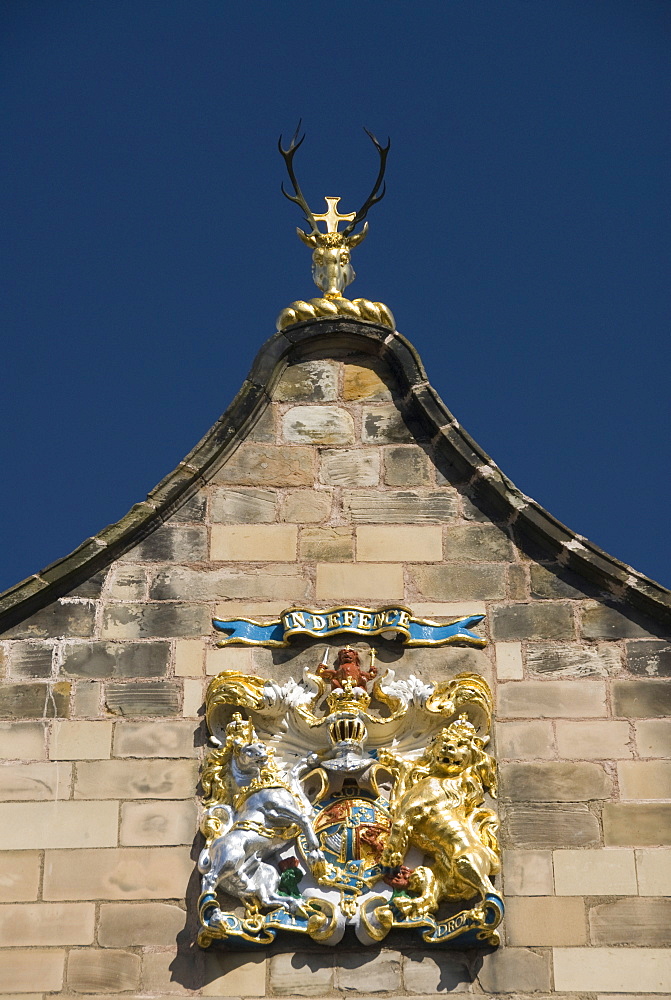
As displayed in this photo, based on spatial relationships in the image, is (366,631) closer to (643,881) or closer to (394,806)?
(394,806)

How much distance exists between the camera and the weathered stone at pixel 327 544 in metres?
15.5

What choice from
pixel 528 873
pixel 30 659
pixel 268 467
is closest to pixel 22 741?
pixel 30 659

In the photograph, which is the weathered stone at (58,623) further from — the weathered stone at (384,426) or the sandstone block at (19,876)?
the weathered stone at (384,426)

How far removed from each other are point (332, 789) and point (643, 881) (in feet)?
6.66

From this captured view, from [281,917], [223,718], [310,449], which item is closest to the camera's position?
[281,917]

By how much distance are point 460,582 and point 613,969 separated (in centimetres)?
293

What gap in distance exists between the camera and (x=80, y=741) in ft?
48.0

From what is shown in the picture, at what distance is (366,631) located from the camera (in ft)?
49.4

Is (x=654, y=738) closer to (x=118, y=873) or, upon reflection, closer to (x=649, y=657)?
(x=649, y=657)

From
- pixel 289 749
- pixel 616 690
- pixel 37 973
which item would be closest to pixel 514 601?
pixel 616 690

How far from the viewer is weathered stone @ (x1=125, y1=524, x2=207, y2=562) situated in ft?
50.8

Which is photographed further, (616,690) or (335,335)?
(335,335)

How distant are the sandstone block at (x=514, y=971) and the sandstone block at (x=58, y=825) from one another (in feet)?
8.17

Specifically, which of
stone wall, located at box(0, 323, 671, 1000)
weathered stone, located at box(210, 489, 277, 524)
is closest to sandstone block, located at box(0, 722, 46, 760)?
stone wall, located at box(0, 323, 671, 1000)
